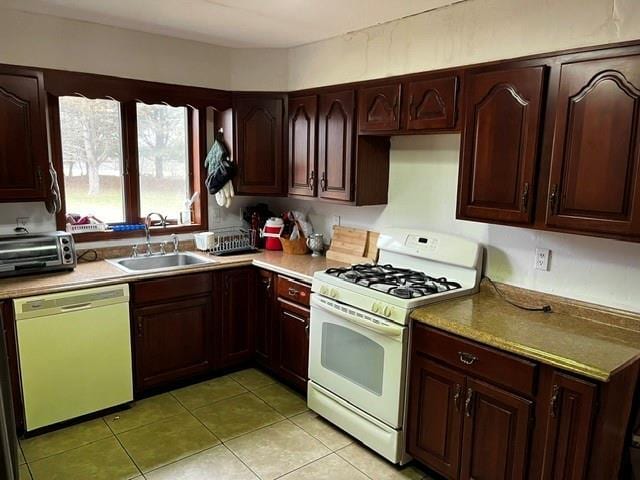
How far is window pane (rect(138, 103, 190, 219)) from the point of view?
11.9ft

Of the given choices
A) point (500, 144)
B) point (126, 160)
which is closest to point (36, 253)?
point (126, 160)

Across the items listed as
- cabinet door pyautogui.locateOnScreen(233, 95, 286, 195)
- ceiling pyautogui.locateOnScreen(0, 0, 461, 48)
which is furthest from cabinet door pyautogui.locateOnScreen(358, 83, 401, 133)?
cabinet door pyautogui.locateOnScreen(233, 95, 286, 195)

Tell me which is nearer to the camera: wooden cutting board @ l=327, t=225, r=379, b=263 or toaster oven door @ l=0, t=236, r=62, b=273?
toaster oven door @ l=0, t=236, r=62, b=273

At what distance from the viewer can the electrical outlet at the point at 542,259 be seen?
249cm

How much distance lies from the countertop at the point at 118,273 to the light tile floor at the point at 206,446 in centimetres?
86

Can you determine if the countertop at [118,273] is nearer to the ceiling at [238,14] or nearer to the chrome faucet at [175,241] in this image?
the chrome faucet at [175,241]

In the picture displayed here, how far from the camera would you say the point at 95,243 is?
135 inches

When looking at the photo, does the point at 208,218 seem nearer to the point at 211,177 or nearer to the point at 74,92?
the point at 211,177

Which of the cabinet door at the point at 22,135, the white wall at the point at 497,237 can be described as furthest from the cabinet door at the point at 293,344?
the cabinet door at the point at 22,135

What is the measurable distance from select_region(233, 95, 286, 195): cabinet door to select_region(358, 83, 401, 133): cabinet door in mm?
802

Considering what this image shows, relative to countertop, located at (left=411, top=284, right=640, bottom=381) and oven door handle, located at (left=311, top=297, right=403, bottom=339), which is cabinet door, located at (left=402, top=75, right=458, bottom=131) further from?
oven door handle, located at (left=311, top=297, right=403, bottom=339)

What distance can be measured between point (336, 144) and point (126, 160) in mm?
1539

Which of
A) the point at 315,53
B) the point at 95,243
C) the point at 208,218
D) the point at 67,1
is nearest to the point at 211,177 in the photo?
the point at 208,218

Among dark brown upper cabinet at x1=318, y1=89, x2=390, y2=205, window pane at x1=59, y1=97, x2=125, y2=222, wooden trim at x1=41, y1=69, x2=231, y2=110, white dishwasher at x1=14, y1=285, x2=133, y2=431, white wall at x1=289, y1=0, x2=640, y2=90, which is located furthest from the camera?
window pane at x1=59, y1=97, x2=125, y2=222
